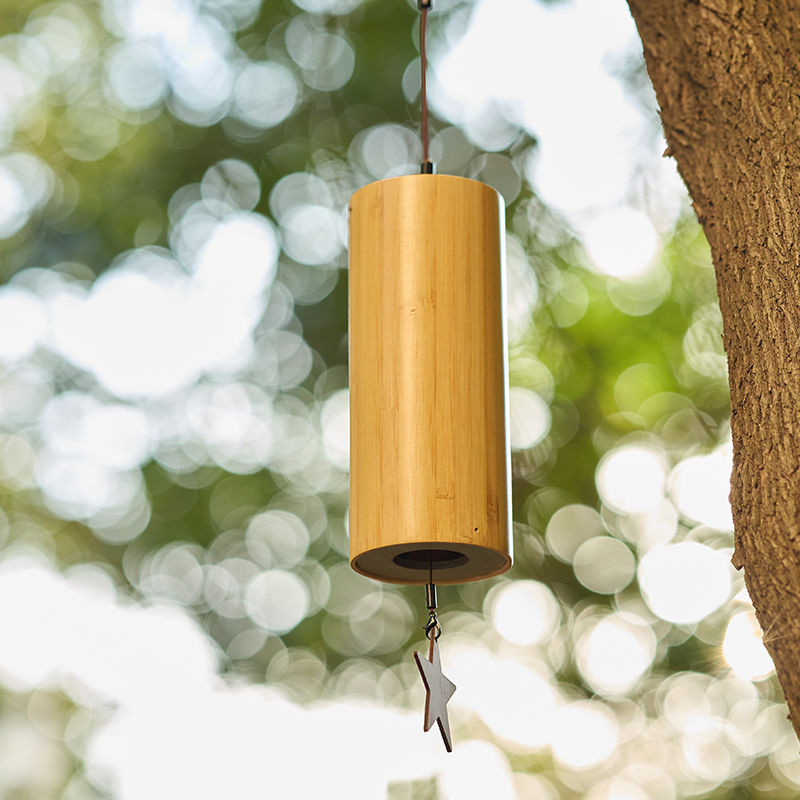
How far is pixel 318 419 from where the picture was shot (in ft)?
26.9

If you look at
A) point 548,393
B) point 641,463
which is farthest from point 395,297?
point 641,463

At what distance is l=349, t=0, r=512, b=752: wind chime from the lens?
1914 millimetres

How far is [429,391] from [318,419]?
6.30m

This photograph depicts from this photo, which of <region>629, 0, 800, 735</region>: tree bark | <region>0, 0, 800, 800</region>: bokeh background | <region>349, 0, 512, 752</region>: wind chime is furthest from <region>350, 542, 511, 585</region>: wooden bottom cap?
<region>0, 0, 800, 800</region>: bokeh background

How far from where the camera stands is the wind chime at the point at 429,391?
6.28 ft

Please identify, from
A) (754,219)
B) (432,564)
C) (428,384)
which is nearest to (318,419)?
(432,564)

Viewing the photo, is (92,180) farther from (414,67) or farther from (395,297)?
(395,297)

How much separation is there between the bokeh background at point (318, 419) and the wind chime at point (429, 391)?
524cm

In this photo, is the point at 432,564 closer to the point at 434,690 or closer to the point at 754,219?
the point at 434,690

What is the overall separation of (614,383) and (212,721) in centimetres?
374

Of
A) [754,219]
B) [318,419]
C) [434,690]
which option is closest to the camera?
[754,219]

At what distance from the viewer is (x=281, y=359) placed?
8172 millimetres

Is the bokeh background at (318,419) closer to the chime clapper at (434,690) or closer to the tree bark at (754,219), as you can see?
the tree bark at (754,219)

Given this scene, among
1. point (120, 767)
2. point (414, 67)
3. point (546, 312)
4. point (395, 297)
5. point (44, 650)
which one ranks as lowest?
point (120, 767)
